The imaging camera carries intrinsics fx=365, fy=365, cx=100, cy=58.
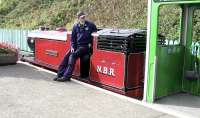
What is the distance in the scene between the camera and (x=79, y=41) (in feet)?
30.2

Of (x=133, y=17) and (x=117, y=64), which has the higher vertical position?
(x=133, y=17)

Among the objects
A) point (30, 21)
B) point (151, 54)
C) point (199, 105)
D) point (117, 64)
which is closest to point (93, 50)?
point (117, 64)

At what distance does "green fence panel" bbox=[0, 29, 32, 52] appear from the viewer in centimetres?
1443

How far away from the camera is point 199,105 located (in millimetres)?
7359

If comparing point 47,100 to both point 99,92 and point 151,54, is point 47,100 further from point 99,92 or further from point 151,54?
point 151,54

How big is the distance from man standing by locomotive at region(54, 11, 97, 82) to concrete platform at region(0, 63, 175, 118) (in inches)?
12.0

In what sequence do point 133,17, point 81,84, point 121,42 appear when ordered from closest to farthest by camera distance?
1. point 121,42
2. point 81,84
3. point 133,17

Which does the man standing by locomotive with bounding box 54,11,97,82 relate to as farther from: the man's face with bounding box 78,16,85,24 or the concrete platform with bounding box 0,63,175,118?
the concrete platform with bounding box 0,63,175,118

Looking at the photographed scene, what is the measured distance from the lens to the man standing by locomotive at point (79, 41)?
915 cm

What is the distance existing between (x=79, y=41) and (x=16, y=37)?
6.94m

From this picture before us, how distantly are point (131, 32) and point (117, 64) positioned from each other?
0.79 meters

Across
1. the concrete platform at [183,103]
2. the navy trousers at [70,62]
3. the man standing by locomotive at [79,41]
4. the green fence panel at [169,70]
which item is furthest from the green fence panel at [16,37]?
the concrete platform at [183,103]

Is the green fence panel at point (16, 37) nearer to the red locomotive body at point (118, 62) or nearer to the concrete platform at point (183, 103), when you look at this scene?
the red locomotive body at point (118, 62)

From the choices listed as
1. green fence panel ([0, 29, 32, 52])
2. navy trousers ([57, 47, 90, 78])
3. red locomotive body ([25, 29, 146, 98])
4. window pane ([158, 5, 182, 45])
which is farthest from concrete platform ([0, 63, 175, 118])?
green fence panel ([0, 29, 32, 52])
